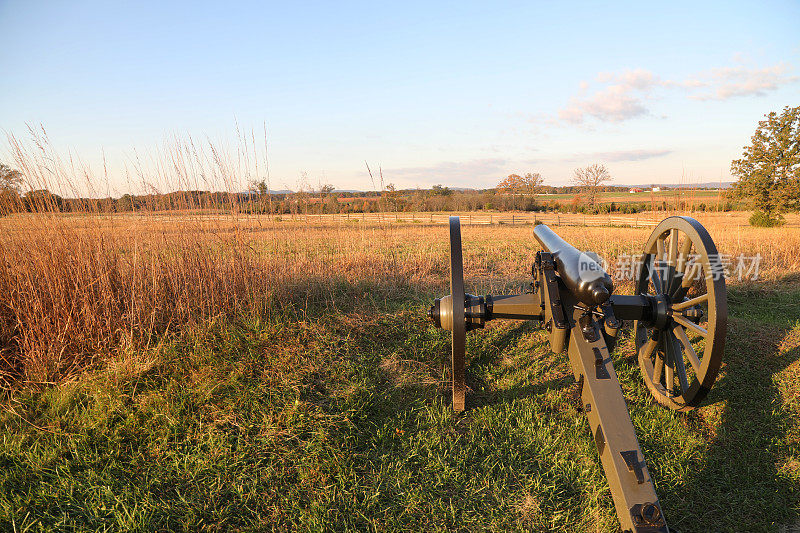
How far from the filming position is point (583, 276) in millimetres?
2506

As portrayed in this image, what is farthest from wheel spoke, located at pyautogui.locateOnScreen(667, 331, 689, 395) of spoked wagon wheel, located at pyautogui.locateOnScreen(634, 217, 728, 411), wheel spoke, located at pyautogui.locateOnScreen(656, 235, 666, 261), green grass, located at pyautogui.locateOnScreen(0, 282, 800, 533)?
wheel spoke, located at pyautogui.locateOnScreen(656, 235, 666, 261)

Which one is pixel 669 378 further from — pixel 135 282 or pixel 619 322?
pixel 135 282

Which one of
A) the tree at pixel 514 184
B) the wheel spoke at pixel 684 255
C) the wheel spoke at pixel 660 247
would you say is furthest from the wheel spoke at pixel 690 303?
the tree at pixel 514 184

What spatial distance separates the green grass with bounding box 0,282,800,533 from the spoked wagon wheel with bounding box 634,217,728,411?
0.89 feet

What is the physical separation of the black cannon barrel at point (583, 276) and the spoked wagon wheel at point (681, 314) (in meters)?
0.88

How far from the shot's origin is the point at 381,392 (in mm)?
3727

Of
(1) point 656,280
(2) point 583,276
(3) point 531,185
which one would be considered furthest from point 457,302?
(3) point 531,185

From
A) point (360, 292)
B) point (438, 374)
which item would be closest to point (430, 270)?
point (360, 292)

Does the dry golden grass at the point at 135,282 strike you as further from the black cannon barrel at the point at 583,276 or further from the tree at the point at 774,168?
the tree at the point at 774,168

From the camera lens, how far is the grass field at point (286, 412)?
257 centimetres

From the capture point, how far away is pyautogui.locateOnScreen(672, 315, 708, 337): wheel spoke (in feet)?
9.85

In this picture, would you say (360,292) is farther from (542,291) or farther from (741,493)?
(741,493)

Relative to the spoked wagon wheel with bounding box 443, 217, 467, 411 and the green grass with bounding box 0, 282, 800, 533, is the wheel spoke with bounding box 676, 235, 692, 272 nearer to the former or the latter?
the green grass with bounding box 0, 282, 800, 533

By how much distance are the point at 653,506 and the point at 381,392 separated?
7.37 ft
